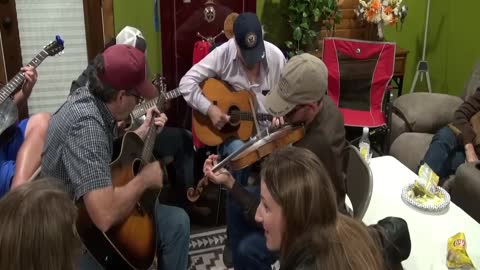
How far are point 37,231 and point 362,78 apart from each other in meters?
2.88

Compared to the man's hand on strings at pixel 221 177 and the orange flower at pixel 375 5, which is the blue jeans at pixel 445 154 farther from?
the man's hand on strings at pixel 221 177

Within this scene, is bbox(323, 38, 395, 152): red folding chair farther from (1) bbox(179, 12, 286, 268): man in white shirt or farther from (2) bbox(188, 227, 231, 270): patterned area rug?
(2) bbox(188, 227, 231, 270): patterned area rug

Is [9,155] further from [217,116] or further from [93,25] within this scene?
[93,25]

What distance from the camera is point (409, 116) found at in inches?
137

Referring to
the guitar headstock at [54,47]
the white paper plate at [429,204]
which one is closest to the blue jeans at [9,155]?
the guitar headstock at [54,47]

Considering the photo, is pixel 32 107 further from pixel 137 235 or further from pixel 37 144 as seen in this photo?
pixel 137 235

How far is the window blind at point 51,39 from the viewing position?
11.7 feet

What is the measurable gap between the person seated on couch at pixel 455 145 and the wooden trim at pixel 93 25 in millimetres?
2328

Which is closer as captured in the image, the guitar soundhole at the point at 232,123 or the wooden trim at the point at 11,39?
the guitar soundhole at the point at 232,123

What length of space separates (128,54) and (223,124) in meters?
1.16

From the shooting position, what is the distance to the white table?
1.74 m

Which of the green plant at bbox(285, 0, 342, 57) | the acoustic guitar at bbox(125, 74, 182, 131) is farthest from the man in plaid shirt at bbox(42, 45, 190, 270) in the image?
the green plant at bbox(285, 0, 342, 57)

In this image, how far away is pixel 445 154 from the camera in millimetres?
2990

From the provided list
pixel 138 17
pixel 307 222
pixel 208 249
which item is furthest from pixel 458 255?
pixel 138 17
